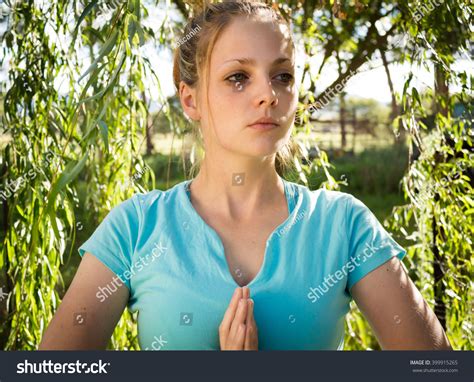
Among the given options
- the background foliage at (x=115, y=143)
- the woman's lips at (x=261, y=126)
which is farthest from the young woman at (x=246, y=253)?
the background foliage at (x=115, y=143)

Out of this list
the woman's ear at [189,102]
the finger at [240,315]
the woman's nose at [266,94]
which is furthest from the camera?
the woman's ear at [189,102]

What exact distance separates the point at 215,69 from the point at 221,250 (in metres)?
0.28

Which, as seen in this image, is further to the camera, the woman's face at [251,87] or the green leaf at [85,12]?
the green leaf at [85,12]

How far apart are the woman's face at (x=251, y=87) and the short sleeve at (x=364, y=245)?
0.16 metres

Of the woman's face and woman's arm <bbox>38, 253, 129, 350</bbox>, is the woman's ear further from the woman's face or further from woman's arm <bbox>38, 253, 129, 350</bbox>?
woman's arm <bbox>38, 253, 129, 350</bbox>

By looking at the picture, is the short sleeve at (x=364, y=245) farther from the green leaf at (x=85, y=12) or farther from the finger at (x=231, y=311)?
the green leaf at (x=85, y=12)

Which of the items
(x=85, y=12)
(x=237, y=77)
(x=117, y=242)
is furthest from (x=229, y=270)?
(x=85, y=12)

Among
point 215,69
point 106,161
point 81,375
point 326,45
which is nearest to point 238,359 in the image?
point 81,375

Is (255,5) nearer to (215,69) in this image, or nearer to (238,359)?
(215,69)

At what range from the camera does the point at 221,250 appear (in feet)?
3.23

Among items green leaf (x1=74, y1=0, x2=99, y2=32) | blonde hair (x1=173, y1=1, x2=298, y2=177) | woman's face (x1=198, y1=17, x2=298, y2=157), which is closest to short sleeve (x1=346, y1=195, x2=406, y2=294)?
woman's face (x1=198, y1=17, x2=298, y2=157)

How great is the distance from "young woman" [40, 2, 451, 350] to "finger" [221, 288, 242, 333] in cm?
2

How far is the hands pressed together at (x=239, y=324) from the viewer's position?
87cm

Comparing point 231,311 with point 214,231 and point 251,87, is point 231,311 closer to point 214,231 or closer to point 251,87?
point 214,231
